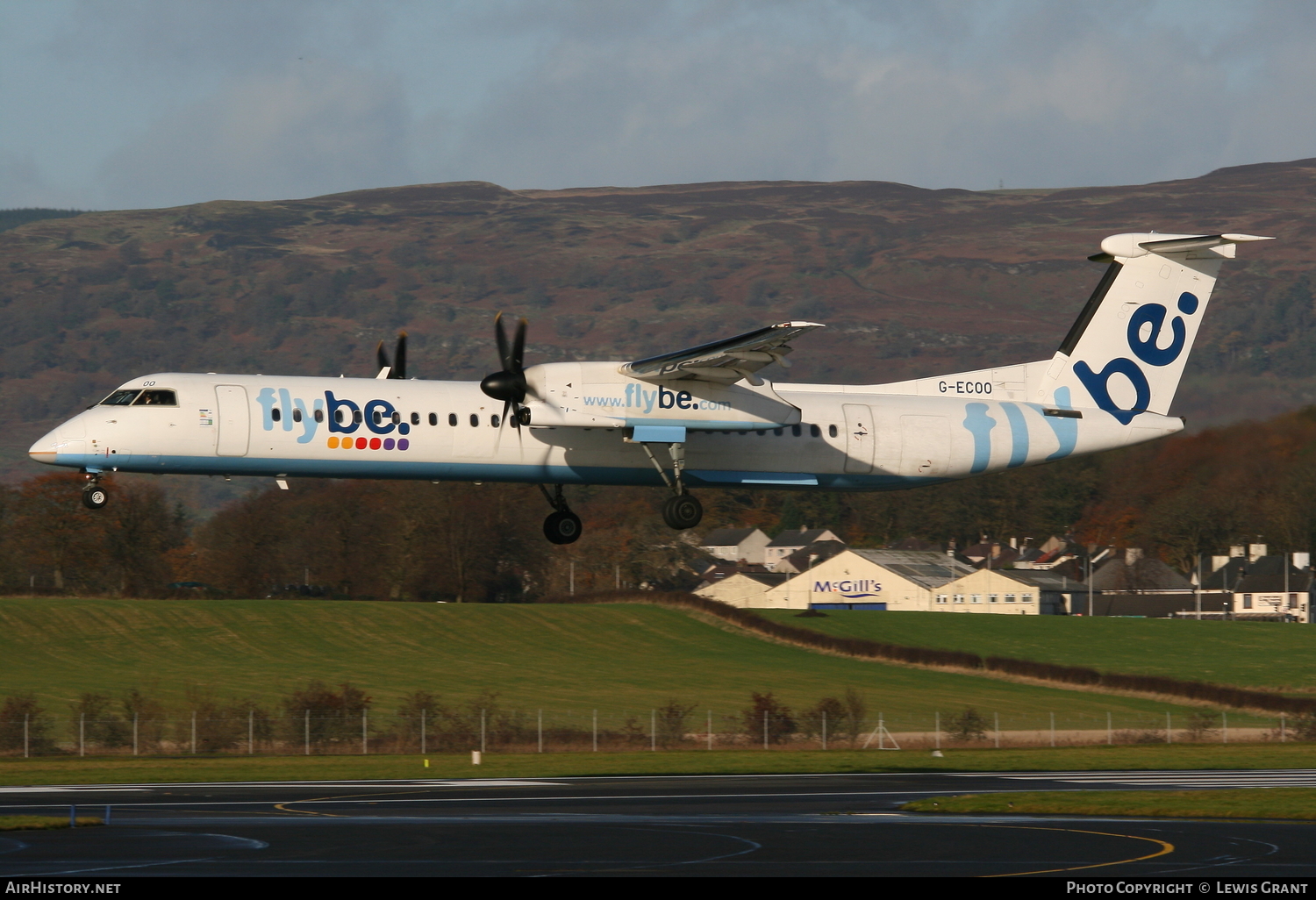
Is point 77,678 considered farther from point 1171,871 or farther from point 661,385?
point 1171,871

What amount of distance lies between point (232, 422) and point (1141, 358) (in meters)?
22.1

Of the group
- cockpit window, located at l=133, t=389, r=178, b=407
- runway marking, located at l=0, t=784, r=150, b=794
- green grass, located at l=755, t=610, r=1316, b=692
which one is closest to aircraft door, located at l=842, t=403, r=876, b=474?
cockpit window, located at l=133, t=389, r=178, b=407

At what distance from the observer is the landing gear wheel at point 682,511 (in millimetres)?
34562

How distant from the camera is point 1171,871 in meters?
21.8

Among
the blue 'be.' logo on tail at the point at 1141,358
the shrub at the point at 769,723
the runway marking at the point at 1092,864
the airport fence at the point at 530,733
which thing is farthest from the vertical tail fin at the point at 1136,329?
the shrub at the point at 769,723

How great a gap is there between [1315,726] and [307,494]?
245 feet

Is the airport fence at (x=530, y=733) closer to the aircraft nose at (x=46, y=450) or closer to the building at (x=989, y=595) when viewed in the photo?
the aircraft nose at (x=46, y=450)

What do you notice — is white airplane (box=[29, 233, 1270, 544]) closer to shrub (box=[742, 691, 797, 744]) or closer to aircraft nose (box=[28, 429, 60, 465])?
aircraft nose (box=[28, 429, 60, 465])

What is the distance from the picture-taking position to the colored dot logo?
32.7 m

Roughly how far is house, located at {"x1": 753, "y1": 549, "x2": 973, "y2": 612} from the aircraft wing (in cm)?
8737

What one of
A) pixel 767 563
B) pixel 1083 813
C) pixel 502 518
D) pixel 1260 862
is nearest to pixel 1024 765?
pixel 1083 813

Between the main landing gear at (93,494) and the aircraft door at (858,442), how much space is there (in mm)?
16238

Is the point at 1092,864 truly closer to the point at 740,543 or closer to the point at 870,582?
the point at 870,582

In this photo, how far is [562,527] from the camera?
3538 cm
